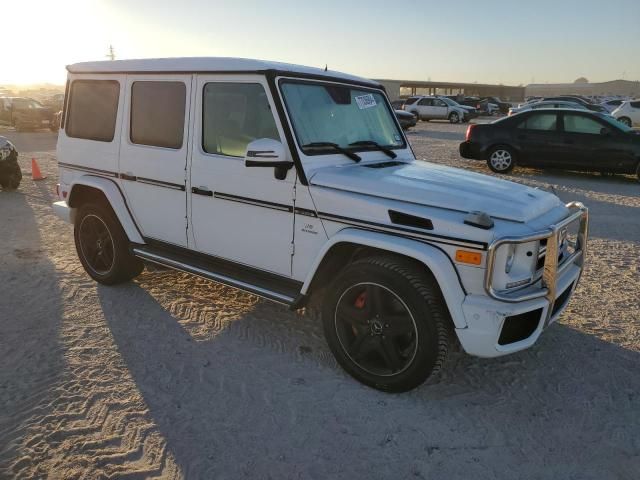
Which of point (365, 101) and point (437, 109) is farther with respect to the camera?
point (437, 109)

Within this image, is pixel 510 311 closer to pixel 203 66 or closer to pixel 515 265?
pixel 515 265

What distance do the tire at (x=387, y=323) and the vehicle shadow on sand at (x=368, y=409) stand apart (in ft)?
0.61

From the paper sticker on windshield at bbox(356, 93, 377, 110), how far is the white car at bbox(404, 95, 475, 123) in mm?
30907

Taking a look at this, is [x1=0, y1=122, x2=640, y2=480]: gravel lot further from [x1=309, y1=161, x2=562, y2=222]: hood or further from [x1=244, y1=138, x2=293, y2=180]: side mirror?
[x1=244, y1=138, x2=293, y2=180]: side mirror

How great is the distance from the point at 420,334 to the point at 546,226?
1.05 meters

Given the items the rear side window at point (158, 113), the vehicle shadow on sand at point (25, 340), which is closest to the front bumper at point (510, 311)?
the vehicle shadow on sand at point (25, 340)

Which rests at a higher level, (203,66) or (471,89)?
(471,89)

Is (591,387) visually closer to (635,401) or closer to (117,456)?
(635,401)

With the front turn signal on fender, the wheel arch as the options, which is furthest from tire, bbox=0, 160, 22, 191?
the wheel arch

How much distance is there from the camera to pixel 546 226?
10.2 ft

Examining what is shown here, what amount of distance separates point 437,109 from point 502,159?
23.0 m

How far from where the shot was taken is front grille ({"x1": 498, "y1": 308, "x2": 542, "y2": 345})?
292 centimetres

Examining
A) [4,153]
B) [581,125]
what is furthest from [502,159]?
[4,153]

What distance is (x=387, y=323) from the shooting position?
3270mm
